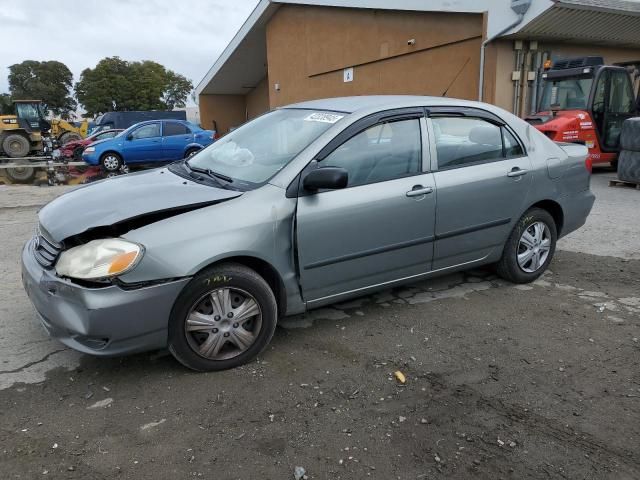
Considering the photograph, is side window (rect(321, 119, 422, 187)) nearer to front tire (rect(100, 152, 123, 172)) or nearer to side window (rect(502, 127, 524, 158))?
side window (rect(502, 127, 524, 158))

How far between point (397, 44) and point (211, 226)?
13.9 meters

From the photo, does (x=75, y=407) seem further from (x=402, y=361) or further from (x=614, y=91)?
(x=614, y=91)

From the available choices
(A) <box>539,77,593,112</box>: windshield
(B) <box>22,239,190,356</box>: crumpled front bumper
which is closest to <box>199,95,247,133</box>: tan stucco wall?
(A) <box>539,77,593,112</box>: windshield

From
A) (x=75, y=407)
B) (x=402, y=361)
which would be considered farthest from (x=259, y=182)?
(x=75, y=407)

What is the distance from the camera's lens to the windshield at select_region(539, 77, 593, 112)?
11.2 meters

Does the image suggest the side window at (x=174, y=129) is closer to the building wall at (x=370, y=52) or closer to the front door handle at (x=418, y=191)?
the building wall at (x=370, y=52)

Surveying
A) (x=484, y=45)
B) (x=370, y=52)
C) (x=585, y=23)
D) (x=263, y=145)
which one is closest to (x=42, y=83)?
(x=370, y=52)

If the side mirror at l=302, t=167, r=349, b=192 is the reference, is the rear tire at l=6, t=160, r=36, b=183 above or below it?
below

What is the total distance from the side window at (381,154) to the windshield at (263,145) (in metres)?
0.22

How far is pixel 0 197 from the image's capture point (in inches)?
401

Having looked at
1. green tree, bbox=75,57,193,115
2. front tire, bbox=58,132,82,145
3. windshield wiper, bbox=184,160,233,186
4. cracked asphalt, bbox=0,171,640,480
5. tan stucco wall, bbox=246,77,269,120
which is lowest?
cracked asphalt, bbox=0,171,640,480

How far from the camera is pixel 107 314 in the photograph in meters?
2.74

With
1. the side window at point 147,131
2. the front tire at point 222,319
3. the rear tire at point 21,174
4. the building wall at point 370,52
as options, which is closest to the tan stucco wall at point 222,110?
the building wall at point 370,52

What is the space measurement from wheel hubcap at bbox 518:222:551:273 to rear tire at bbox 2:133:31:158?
77.7ft
